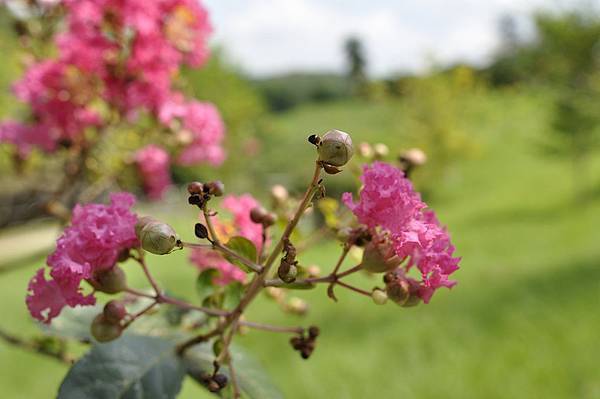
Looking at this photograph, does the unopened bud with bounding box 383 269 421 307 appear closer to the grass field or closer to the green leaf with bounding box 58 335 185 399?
the green leaf with bounding box 58 335 185 399

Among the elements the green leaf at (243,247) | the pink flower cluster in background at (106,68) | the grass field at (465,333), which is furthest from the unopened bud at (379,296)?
the grass field at (465,333)

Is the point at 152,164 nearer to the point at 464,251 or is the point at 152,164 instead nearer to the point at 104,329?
the point at 104,329

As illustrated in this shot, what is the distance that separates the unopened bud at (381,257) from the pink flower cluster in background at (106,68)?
0.90 m

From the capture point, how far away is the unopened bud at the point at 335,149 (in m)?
0.40

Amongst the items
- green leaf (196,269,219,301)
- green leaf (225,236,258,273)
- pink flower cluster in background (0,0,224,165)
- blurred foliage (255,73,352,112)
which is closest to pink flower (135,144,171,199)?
pink flower cluster in background (0,0,224,165)

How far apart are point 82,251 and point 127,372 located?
0.38ft

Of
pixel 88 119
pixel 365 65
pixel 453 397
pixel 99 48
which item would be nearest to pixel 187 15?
pixel 99 48

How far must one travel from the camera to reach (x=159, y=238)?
1.49 ft

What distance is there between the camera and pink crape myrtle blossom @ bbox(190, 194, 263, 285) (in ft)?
2.30

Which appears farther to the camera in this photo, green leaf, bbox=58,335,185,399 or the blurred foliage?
the blurred foliage

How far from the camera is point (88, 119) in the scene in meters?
1.28

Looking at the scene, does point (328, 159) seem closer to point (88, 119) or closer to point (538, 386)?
point (88, 119)

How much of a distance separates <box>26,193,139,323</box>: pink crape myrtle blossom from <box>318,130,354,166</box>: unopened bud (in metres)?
0.21

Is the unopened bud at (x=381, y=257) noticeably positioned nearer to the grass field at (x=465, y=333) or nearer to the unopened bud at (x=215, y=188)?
the unopened bud at (x=215, y=188)
